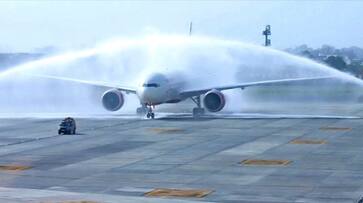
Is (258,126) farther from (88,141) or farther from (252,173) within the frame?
(252,173)

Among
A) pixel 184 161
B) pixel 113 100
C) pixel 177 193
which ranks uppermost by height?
pixel 113 100

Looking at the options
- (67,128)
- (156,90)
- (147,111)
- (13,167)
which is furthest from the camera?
(147,111)

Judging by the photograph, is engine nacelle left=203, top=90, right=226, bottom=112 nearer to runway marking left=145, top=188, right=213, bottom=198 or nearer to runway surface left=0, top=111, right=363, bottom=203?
→ runway surface left=0, top=111, right=363, bottom=203

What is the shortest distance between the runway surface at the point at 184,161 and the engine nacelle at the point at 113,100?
8230 mm

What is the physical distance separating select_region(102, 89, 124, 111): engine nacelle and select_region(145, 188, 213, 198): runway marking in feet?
137

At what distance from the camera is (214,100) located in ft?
235

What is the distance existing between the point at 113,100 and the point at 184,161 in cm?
3383

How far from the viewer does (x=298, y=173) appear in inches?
1444

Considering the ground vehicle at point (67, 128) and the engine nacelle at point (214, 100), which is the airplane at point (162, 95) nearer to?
the engine nacelle at point (214, 100)

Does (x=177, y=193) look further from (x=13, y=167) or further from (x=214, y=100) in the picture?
(x=214, y=100)

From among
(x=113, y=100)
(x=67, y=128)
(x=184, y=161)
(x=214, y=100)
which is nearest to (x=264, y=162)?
(x=184, y=161)

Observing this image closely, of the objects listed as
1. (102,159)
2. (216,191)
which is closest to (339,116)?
(102,159)

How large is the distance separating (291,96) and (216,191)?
232 ft

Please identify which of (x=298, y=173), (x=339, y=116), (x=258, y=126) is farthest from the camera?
(x=339, y=116)
